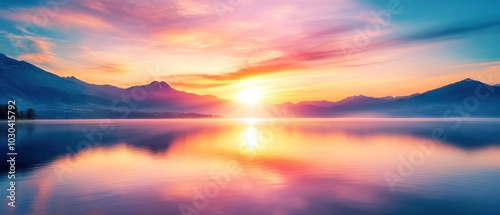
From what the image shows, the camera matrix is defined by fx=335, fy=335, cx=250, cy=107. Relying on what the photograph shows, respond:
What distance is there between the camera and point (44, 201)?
2453 centimetres

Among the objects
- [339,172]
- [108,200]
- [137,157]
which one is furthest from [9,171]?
[339,172]

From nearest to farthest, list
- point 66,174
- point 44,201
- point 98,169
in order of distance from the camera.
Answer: point 44,201
point 66,174
point 98,169

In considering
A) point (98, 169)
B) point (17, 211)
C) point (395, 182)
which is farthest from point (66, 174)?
point (395, 182)

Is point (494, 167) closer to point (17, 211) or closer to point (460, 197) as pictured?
point (460, 197)

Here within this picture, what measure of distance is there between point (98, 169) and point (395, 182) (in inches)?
1271

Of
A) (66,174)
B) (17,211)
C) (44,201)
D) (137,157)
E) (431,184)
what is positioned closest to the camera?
(17,211)

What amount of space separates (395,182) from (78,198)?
27452 millimetres

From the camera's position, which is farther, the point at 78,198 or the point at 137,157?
the point at 137,157

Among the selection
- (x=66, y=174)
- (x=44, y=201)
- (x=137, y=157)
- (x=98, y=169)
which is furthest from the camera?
(x=137, y=157)

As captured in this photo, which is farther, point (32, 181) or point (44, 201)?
point (32, 181)

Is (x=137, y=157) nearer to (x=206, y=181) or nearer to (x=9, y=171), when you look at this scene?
(x=9, y=171)

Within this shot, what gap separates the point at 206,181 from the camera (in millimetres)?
32312

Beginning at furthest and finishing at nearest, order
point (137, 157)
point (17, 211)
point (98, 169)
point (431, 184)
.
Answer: point (137, 157) < point (98, 169) < point (431, 184) < point (17, 211)

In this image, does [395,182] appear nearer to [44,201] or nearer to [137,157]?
[44,201]
